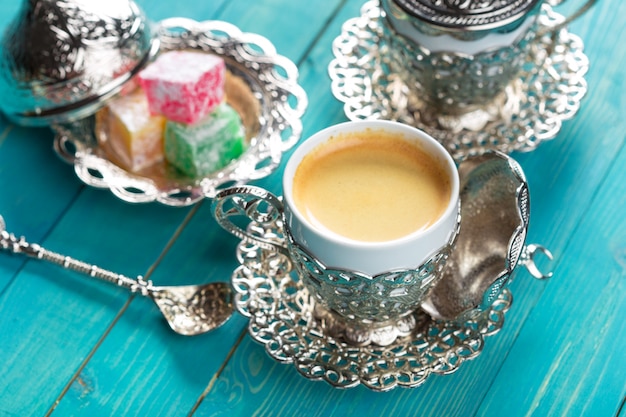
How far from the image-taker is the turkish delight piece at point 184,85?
1.15 metres

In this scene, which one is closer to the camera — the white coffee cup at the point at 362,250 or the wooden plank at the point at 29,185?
the white coffee cup at the point at 362,250

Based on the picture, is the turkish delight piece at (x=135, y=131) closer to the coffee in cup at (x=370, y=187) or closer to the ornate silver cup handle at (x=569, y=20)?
the coffee in cup at (x=370, y=187)

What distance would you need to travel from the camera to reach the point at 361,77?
126 cm

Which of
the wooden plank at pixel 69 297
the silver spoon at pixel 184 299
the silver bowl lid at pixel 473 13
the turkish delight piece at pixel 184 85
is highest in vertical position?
the silver bowl lid at pixel 473 13

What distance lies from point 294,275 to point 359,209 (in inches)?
7.2

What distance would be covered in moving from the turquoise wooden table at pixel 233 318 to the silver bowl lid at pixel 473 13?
208 millimetres

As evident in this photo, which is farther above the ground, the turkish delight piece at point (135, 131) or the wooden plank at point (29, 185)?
the turkish delight piece at point (135, 131)

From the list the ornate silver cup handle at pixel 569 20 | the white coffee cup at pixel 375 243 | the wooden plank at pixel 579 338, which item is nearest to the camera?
the white coffee cup at pixel 375 243

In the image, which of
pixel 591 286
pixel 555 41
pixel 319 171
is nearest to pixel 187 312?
pixel 319 171

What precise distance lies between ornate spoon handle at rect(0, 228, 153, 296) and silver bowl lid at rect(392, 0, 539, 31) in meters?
0.44

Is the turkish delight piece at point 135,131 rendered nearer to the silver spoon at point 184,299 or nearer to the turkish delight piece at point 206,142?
the turkish delight piece at point 206,142

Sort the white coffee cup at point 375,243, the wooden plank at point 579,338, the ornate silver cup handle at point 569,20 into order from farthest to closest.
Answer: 1. the ornate silver cup handle at point 569,20
2. the wooden plank at point 579,338
3. the white coffee cup at point 375,243

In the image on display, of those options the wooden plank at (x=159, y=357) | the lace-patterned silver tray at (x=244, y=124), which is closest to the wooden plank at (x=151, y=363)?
the wooden plank at (x=159, y=357)

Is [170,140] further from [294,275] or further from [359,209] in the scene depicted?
[359,209]
